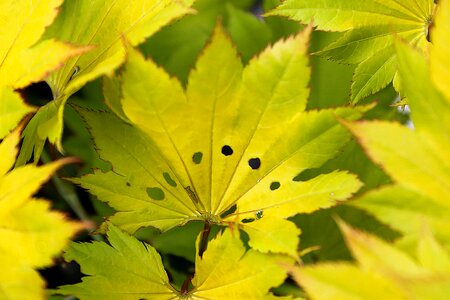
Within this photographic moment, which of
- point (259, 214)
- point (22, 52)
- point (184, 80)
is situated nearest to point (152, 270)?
point (259, 214)

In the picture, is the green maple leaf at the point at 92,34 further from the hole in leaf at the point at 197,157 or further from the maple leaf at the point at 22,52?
the hole in leaf at the point at 197,157

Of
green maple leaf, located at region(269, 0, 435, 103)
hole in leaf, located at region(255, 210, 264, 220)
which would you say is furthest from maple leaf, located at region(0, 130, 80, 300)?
green maple leaf, located at region(269, 0, 435, 103)

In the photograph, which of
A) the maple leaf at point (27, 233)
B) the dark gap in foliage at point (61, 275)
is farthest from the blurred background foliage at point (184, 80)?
the maple leaf at point (27, 233)

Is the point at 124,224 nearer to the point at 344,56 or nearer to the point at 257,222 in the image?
the point at 257,222

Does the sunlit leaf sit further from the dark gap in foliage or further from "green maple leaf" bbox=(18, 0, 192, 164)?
the dark gap in foliage

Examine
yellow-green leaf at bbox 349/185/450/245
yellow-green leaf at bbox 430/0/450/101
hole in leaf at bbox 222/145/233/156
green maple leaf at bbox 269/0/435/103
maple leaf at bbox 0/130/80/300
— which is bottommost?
maple leaf at bbox 0/130/80/300
